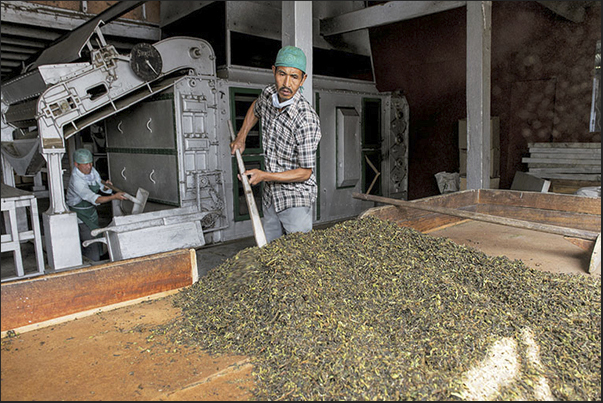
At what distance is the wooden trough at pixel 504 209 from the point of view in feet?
9.11

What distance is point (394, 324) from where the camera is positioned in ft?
4.51

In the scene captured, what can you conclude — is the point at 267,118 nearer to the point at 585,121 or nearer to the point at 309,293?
the point at 309,293

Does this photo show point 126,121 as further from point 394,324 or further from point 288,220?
point 394,324

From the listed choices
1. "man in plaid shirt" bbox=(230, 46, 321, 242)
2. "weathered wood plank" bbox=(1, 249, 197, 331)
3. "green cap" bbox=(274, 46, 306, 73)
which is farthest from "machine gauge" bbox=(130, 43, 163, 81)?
"weathered wood plank" bbox=(1, 249, 197, 331)

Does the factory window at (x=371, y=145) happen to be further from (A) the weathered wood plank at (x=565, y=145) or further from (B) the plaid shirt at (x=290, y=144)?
(B) the plaid shirt at (x=290, y=144)

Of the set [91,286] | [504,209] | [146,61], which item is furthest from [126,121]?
[504,209]

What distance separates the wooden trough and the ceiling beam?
198 cm

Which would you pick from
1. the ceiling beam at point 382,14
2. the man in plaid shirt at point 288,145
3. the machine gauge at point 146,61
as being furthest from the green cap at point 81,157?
the ceiling beam at point 382,14

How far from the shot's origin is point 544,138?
18.6 ft

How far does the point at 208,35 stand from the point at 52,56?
Answer: 1.78m

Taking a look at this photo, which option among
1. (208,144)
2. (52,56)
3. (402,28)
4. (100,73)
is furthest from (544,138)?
(52,56)

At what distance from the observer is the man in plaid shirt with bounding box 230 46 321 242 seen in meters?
2.35

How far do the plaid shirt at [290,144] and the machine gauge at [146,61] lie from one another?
193cm

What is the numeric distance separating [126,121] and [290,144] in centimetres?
333
